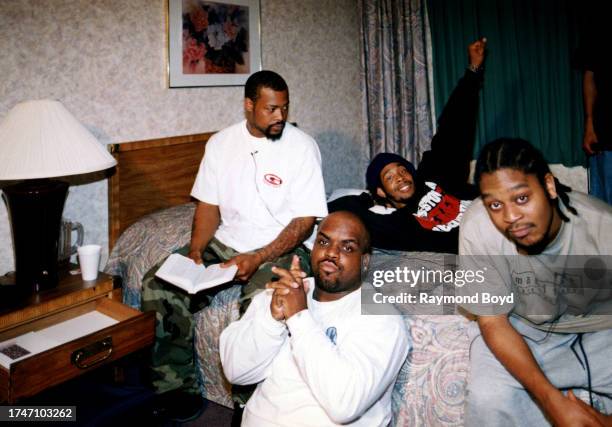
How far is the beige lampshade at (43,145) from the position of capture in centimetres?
178

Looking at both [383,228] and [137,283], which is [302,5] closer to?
[383,228]

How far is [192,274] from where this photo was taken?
2.05 metres

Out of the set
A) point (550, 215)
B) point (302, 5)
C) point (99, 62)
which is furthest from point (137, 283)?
point (302, 5)

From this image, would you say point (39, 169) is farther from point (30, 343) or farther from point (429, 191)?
point (429, 191)

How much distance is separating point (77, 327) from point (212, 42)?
185 centimetres

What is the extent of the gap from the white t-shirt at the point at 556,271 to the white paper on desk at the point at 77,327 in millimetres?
1397

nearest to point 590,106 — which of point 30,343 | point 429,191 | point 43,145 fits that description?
point 429,191

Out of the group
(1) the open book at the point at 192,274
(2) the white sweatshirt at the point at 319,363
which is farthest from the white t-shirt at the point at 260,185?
(2) the white sweatshirt at the point at 319,363

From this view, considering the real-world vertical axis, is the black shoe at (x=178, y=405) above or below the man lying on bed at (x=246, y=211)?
below

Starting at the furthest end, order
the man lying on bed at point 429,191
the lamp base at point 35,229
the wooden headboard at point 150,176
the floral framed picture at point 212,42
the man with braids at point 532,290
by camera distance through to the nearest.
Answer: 1. the floral framed picture at point 212,42
2. the wooden headboard at point 150,176
3. the man lying on bed at point 429,191
4. the lamp base at point 35,229
5. the man with braids at point 532,290

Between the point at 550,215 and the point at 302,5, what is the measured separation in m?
2.87

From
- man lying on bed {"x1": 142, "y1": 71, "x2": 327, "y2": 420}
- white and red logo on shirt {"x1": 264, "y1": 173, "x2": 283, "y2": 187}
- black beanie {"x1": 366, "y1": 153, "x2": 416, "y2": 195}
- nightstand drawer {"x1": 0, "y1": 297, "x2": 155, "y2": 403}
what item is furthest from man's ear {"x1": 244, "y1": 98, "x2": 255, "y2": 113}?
nightstand drawer {"x1": 0, "y1": 297, "x2": 155, "y2": 403}

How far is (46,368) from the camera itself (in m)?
1.66

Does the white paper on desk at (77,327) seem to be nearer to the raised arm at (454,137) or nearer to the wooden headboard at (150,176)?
the wooden headboard at (150,176)
